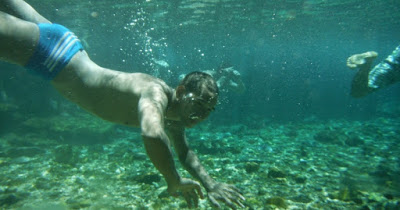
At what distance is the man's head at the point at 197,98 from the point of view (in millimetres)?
2848

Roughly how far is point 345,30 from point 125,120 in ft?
131

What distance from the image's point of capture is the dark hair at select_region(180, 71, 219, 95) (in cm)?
290

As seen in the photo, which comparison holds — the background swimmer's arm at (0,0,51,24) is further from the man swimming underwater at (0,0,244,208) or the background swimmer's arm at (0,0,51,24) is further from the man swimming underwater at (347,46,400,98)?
the man swimming underwater at (347,46,400,98)

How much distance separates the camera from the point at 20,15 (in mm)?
3521

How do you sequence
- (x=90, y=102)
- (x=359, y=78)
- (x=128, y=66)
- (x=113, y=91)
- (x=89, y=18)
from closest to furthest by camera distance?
1. (x=113, y=91)
2. (x=90, y=102)
3. (x=359, y=78)
4. (x=89, y=18)
5. (x=128, y=66)

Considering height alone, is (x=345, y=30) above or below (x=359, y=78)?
above

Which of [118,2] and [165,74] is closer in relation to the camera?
[118,2]

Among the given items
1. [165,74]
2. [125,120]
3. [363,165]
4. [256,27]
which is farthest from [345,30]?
[125,120]

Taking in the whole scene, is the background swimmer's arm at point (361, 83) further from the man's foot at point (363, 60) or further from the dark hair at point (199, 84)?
the dark hair at point (199, 84)

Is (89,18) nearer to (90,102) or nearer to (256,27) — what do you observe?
(256,27)

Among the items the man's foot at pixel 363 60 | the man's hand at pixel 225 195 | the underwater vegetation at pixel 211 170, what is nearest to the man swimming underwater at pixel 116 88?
the man's hand at pixel 225 195

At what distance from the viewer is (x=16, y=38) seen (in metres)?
2.88

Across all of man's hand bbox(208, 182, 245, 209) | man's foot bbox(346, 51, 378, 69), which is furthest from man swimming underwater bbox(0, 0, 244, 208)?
man's foot bbox(346, 51, 378, 69)

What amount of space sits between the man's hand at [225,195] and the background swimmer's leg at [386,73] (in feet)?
24.6
